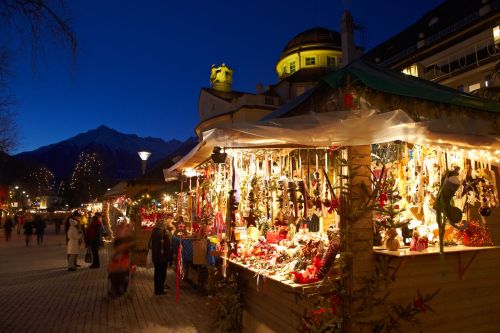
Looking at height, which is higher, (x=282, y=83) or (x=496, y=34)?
(x=282, y=83)

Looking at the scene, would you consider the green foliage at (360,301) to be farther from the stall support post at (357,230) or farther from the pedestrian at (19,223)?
the pedestrian at (19,223)

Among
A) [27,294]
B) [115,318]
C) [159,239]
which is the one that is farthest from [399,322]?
[27,294]

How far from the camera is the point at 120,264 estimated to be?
336 inches

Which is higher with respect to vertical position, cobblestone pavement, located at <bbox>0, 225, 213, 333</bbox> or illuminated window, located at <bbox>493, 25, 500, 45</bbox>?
illuminated window, located at <bbox>493, 25, 500, 45</bbox>

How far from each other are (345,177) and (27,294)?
8683 millimetres

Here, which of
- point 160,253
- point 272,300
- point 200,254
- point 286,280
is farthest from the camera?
point 160,253

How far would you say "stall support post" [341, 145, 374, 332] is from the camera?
447 centimetres

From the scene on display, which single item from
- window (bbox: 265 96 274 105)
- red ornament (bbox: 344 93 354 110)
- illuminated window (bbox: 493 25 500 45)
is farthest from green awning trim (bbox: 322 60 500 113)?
window (bbox: 265 96 274 105)

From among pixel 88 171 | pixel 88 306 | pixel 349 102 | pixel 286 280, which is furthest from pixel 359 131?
pixel 88 171

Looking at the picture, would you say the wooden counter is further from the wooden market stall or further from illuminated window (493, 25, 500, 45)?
illuminated window (493, 25, 500, 45)

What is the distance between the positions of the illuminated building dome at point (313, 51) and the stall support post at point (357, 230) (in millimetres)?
32388

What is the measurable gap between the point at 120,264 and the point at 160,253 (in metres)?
0.92

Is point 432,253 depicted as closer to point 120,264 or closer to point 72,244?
point 120,264

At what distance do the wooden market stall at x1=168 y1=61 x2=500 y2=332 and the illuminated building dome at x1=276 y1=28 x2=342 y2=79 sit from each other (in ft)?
103
